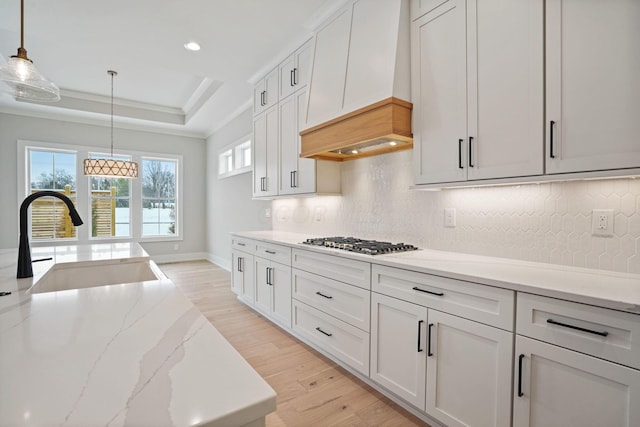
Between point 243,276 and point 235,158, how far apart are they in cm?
266

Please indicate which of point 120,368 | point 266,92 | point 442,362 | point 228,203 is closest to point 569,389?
point 442,362

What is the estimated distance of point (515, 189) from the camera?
1.92 metres

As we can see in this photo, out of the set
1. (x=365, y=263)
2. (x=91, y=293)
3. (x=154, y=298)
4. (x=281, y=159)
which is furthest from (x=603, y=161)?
(x=281, y=159)

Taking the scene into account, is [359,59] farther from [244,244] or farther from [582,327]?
[244,244]

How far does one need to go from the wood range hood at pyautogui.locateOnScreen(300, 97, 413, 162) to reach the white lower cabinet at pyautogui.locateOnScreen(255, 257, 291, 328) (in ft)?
3.90

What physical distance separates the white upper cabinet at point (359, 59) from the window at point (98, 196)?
5141mm

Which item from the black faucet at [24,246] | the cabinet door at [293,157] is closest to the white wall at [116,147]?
the cabinet door at [293,157]

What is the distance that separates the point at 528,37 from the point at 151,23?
9.97ft

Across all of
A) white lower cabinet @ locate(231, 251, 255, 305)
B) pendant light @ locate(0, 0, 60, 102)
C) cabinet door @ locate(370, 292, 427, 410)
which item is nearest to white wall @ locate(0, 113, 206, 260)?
white lower cabinet @ locate(231, 251, 255, 305)

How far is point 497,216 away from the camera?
6.60 ft

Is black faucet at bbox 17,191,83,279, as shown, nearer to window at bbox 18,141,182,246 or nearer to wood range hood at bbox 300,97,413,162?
wood range hood at bbox 300,97,413,162

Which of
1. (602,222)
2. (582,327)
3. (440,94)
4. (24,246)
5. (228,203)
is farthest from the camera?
(228,203)

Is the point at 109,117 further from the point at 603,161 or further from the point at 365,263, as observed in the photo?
the point at 603,161

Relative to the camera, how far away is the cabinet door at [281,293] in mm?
2992
